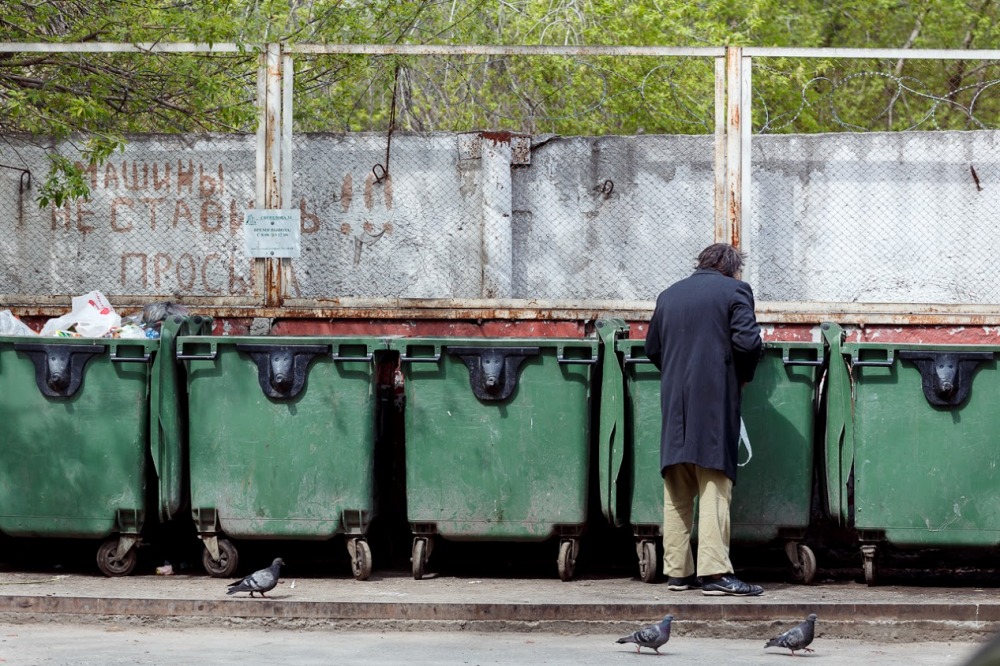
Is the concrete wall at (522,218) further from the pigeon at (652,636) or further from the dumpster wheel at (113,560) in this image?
the pigeon at (652,636)

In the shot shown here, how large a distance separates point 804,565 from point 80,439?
3.48 metres

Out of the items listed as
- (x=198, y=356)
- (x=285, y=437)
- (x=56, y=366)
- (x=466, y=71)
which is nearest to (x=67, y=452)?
(x=56, y=366)

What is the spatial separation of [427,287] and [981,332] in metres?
3.42

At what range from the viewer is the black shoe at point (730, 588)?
6355 millimetres

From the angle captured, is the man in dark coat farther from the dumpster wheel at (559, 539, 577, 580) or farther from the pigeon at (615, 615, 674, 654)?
the pigeon at (615, 615, 674, 654)

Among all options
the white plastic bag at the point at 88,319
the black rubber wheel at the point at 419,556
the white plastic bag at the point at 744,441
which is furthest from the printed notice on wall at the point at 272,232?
the white plastic bag at the point at 744,441

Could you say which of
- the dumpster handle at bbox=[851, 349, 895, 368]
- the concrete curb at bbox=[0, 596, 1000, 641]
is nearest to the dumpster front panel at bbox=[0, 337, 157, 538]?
the concrete curb at bbox=[0, 596, 1000, 641]

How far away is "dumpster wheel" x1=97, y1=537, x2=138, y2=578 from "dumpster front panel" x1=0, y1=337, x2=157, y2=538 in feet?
0.37

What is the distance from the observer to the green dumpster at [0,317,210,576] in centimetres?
674

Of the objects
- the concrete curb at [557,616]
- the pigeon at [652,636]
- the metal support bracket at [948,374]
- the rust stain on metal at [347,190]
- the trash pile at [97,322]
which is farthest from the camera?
the rust stain on metal at [347,190]

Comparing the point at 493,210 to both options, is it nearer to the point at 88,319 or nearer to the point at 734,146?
the point at 734,146

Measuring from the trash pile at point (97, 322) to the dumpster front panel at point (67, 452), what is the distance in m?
0.24

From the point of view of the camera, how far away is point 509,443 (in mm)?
6723

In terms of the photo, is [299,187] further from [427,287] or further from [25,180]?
[25,180]
